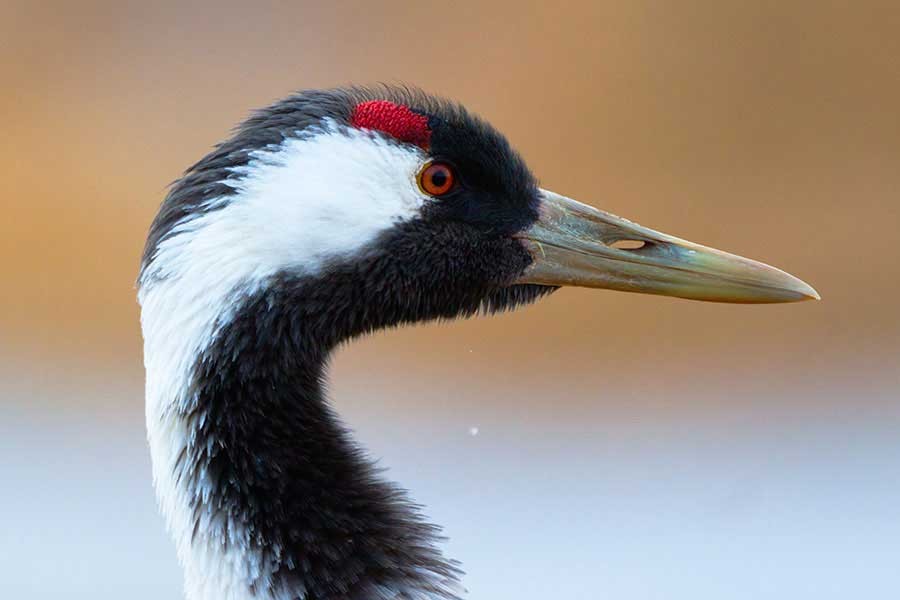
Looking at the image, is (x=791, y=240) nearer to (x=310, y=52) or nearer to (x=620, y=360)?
(x=620, y=360)

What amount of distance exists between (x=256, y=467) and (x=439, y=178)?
505mm

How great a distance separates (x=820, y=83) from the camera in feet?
18.0

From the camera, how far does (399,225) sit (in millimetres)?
1934

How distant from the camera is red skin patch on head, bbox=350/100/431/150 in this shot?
190 cm

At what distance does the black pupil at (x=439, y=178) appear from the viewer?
77.3 inches

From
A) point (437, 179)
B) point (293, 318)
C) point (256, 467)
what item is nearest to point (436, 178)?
point (437, 179)

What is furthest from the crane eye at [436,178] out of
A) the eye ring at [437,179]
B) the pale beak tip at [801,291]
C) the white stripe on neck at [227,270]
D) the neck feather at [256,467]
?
the pale beak tip at [801,291]

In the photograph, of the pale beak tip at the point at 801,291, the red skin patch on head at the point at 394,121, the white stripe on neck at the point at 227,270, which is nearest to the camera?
the white stripe on neck at the point at 227,270

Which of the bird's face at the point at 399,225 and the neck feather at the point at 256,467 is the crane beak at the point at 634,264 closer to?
the bird's face at the point at 399,225

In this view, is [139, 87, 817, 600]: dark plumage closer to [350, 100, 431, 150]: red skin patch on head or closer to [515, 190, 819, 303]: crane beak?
[350, 100, 431, 150]: red skin patch on head

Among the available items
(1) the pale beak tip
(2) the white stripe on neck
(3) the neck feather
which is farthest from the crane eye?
(1) the pale beak tip

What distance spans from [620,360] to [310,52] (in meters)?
1.76

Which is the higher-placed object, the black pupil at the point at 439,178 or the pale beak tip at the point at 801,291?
the black pupil at the point at 439,178

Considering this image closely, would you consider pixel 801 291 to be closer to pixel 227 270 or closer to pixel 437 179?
pixel 437 179
